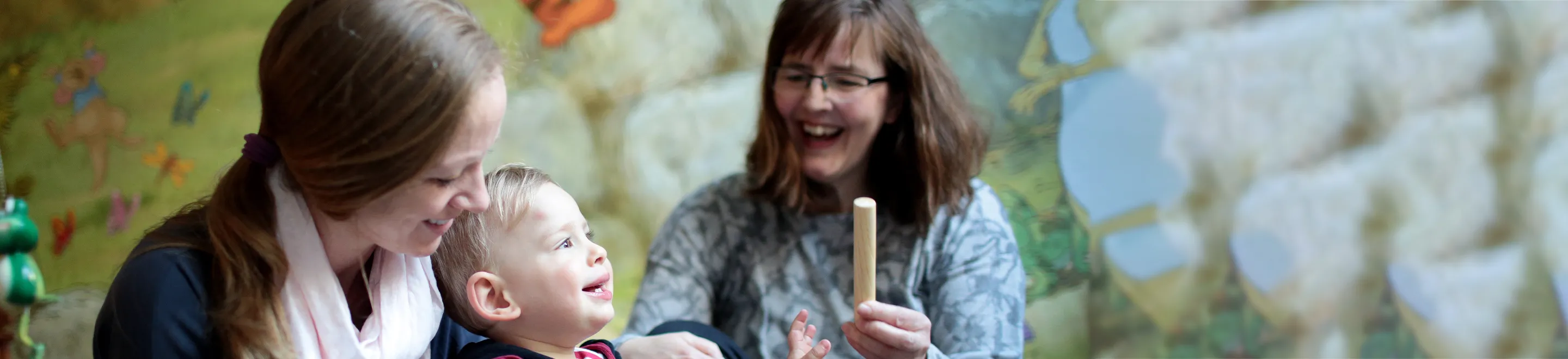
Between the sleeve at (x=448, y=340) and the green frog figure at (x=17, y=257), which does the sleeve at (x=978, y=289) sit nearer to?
the sleeve at (x=448, y=340)

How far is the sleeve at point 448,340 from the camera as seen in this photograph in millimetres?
1398

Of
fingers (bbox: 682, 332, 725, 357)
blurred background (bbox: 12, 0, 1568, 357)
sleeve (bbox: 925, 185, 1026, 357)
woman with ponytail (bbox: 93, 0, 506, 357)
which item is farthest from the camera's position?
blurred background (bbox: 12, 0, 1568, 357)

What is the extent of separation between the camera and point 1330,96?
119 inches

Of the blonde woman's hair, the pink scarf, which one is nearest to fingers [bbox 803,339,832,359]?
the blonde woman's hair

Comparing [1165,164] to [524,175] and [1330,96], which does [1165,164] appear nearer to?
[1330,96]

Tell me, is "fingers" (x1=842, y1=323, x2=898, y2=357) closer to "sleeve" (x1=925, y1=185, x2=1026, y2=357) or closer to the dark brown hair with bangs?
"sleeve" (x1=925, y1=185, x2=1026, y2=357)

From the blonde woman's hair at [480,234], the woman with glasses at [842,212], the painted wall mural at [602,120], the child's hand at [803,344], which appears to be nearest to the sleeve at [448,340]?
the blonde woman's hair at [480,234]

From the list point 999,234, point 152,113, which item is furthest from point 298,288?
point 152,113

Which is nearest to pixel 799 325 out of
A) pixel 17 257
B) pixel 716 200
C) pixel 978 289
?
pixel 978 289

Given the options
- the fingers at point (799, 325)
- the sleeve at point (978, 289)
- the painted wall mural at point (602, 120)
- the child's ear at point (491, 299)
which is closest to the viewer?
the child's ear at point (491, 299)

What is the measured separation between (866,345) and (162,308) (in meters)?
0.89

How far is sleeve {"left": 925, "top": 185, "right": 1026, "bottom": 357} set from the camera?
1.95 metres

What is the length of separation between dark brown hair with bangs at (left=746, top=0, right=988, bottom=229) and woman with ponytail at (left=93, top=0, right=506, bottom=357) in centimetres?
88

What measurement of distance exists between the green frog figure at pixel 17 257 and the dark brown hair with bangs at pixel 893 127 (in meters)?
1.07
